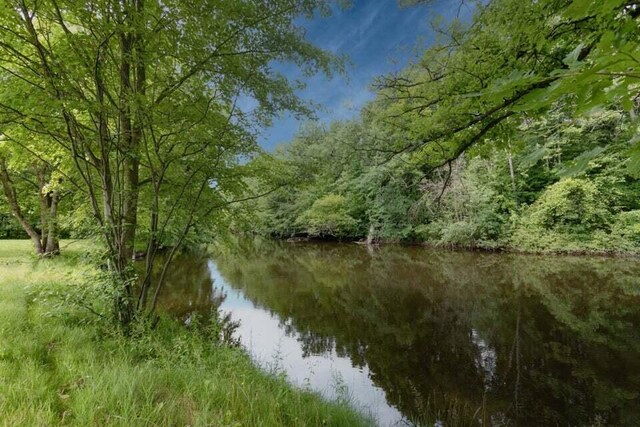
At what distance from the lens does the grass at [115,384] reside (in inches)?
89.9

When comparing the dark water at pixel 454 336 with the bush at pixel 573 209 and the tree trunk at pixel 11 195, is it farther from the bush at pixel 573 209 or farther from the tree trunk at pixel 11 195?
the tree trunk at pixel 11 195

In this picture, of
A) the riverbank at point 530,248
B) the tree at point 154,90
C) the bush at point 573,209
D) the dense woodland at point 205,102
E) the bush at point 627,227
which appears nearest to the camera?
the dense woodland at point 205,102

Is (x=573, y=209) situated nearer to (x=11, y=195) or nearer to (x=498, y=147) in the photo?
(x=498, y=147)

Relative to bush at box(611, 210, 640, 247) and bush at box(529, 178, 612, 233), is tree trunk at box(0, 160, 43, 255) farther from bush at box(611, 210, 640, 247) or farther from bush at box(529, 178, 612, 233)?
bush at box(611, 210, 640, 247)

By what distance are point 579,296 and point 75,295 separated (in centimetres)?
1211

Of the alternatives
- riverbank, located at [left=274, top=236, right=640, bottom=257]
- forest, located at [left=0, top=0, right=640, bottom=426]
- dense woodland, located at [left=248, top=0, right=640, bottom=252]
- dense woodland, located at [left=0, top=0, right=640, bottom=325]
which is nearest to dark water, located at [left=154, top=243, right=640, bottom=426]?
forest, located at [left=0, top=0, right=640, bottom=426]

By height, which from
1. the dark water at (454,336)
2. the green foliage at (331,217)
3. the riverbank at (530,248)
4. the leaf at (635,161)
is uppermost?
the green foliage at (331,217)

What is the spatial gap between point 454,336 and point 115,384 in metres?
6.62

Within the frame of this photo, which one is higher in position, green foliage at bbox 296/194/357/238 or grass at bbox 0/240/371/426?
green foliage at bbox 296/194/357/238

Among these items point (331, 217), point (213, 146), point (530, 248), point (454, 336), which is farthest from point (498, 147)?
point (331, 217)

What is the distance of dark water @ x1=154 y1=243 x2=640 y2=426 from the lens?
4.67 metres

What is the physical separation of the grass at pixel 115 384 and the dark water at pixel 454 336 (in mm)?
1716

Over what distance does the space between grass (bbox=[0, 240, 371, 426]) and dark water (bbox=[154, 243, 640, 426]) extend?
1.72m

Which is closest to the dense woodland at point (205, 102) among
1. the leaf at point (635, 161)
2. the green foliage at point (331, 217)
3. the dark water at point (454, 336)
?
the leaf at point (635, 161)
